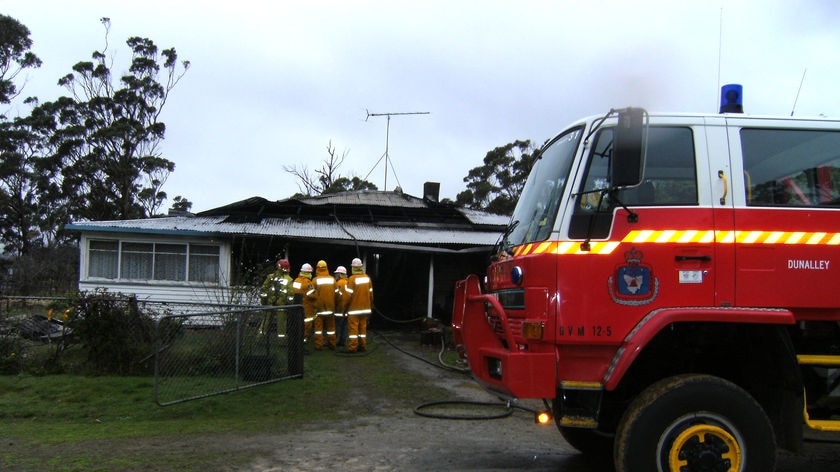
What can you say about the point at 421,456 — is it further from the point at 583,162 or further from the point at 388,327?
the point at 388,327

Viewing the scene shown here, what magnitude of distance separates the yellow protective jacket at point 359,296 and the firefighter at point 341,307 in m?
0.15

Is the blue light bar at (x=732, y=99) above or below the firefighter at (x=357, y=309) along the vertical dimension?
above

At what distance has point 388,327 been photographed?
60.3 feet

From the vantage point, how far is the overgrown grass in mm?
6004

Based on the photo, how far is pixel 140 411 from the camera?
26.3 ft

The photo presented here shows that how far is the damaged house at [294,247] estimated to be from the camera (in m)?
17.3

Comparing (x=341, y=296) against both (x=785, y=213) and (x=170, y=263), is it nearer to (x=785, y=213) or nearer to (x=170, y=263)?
(x=170, y=263)

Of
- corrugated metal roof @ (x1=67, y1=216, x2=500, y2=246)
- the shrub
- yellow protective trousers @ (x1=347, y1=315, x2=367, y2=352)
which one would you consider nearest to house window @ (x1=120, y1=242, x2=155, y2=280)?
corrugated metal roof @ (x1=67, y1=216, x2=500, y2=246)

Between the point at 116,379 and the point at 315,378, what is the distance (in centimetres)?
287

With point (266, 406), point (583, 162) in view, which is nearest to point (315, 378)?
point (266, 406)

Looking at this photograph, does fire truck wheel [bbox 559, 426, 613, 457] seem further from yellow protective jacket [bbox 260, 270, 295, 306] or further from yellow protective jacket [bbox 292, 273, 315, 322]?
yellow protective jacket [bbox 292, 273, 315, 322]

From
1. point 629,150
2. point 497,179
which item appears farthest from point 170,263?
Answer: point 497,179

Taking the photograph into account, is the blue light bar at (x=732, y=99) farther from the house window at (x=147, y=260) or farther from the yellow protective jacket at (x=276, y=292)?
the house window at (x=147, y=260)

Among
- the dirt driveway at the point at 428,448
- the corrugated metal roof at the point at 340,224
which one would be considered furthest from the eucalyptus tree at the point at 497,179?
the dirt driveway at the point at 428,448
